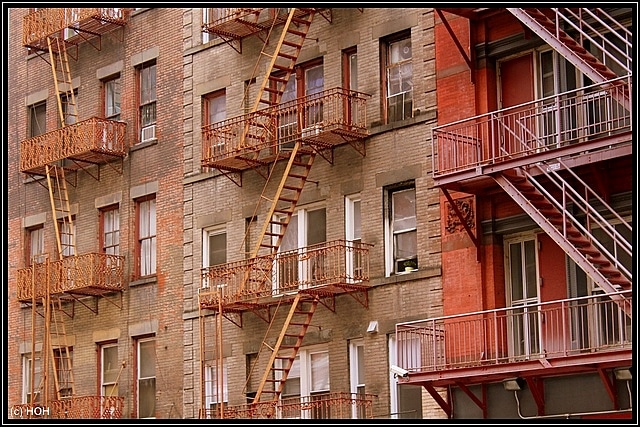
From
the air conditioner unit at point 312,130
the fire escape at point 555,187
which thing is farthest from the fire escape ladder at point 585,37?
the air conditioner unit at point 312,130

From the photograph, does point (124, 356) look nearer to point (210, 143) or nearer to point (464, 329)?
point (210, 143)

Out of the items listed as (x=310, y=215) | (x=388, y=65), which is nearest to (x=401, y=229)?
(x=310, y=215)

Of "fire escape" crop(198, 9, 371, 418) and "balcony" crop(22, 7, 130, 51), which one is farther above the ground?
"balcony" crop(22, 7, 130, 51)

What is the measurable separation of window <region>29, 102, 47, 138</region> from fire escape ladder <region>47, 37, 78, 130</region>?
2.98 feet

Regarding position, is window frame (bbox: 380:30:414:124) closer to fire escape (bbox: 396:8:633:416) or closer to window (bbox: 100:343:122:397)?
fire escape (bbox: 396:8:633:416)

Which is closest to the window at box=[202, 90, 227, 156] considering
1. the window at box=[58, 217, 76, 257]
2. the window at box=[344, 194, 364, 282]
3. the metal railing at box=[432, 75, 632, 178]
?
the window at box=[344, 194, 364, 282]

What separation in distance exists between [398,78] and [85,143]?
31.8 ft

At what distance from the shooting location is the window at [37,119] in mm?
39875

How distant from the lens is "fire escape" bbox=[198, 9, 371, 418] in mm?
30406

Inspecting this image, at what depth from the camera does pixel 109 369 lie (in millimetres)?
36156

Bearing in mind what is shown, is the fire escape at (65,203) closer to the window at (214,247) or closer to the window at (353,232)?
the window at (214,247)

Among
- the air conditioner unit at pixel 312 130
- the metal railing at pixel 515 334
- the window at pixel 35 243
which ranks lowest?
the metal railing at pixel 515 334

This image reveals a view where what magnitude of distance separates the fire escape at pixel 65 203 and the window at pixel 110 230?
2.48 ft

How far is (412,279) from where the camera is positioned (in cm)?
2931
